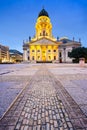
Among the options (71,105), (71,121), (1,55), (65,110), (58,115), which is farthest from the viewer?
(1,55)

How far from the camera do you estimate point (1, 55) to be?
4988 inches

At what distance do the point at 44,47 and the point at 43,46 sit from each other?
97cm

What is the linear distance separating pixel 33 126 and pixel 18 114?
692 mm

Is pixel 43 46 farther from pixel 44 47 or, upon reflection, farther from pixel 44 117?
pixel 44 117

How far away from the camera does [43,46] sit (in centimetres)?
9331

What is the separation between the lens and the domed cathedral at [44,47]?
9219cm

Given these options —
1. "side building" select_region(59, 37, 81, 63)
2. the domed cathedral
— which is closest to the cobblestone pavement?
the domed cathedral

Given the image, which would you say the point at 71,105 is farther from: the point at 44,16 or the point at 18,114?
the point at 44,16

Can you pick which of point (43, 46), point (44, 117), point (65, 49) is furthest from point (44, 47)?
point (44, 117)

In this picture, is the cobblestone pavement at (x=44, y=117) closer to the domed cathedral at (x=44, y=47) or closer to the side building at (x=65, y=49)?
the domed cathedral at (x=44, y=47)

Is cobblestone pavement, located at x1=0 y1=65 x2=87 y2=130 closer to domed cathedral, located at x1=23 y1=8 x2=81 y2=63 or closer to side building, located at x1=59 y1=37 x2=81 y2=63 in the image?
domed cathedral, located at x1=23 y1=8 x2=81 y2=63

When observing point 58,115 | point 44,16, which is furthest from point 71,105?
point 44,16

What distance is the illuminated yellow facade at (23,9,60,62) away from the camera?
301ft

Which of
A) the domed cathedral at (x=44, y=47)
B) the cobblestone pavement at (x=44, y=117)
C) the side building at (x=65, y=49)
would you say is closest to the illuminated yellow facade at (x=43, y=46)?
the domed cathedral at (x=44, y=47)
